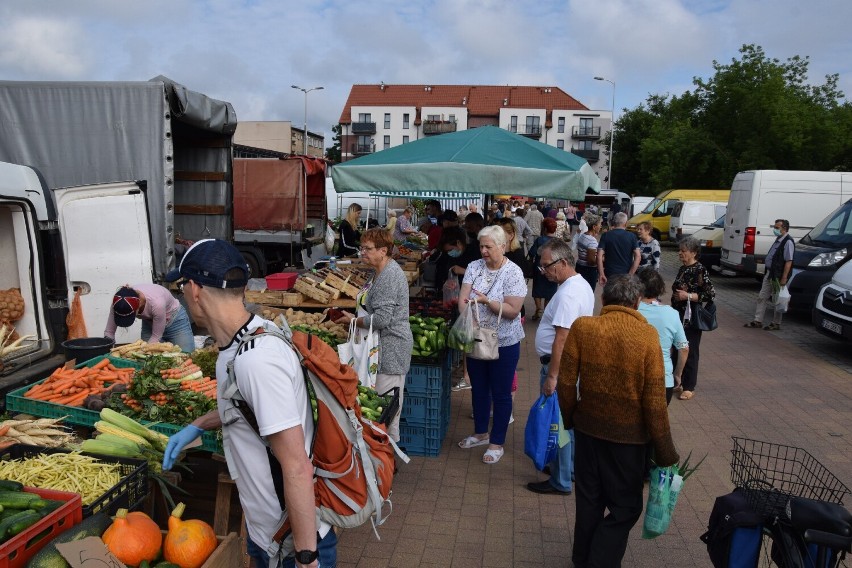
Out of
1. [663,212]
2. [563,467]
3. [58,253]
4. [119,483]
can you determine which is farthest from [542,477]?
[663,212]

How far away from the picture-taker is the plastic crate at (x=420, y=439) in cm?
579

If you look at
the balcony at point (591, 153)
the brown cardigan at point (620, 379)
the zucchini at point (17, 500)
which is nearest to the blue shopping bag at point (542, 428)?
the brown cardigan at point (620, 379)

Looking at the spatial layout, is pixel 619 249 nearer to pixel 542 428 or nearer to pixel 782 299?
pixel 782 299

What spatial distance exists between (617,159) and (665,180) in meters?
18.5

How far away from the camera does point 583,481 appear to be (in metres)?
3.72

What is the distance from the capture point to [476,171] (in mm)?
Result: 6676

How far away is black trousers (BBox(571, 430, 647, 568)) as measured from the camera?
11.6 ft

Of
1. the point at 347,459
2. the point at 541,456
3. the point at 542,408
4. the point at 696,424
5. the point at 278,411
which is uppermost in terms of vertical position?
the point at 278,411

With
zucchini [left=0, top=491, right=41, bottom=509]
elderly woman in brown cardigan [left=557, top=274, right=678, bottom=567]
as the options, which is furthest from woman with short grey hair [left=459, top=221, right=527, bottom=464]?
zucchini [left=0, top=491, right=41, bottom=509]

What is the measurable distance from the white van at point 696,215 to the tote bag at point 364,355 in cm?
2129

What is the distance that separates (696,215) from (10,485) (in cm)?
2461

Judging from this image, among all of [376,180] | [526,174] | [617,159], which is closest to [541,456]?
[526,174]

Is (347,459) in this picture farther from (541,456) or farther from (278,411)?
(541,456)

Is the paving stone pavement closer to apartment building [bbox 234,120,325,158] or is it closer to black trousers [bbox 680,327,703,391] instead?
black trousers [bbox 680,327,703,391]
